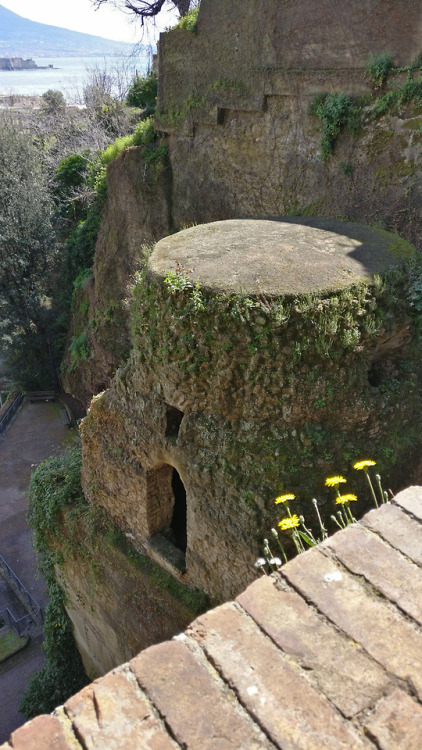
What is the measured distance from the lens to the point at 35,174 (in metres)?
19.3

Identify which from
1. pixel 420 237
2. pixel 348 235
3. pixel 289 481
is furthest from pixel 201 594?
pixel 420 237

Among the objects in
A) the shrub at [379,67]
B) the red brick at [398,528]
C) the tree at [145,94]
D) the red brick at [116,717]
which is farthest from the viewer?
the tree at [145,94]

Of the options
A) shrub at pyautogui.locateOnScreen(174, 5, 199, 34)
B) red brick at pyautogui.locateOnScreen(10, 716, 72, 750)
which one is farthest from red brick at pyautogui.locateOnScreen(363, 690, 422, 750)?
shrub at pyautogui.locateOnScreen(174, 5, 199, 34)

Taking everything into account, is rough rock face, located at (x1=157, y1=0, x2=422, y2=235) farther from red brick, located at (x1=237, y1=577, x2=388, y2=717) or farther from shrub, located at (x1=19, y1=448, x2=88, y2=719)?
red brick, located at (x1=237, y1=577, x2=388, y2=717)

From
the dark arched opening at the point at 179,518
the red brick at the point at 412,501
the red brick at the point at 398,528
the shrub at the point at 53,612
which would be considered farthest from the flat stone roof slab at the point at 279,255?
the shrub at the point at 53,612

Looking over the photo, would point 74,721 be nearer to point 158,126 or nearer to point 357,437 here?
point 357,437

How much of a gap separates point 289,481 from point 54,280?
1588 cm

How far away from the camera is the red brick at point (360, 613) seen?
189 cm

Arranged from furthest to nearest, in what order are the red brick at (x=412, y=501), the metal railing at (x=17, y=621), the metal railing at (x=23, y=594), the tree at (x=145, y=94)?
the tree at (x=145, y=94), the metal railing at (x=23, y=594), the metal railing at (x=17, y=621), the red brick at (x=412, y=501)

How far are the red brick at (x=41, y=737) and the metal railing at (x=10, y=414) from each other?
52.9ft

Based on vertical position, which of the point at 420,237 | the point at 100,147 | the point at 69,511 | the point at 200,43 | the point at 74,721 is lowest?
the point at 69,511

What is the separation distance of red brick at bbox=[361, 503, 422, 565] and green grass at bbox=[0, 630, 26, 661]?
10.9m

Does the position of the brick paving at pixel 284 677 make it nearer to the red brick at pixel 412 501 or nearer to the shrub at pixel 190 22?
the red brick at pixel 412 501

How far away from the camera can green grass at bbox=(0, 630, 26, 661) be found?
11023 millimetres
